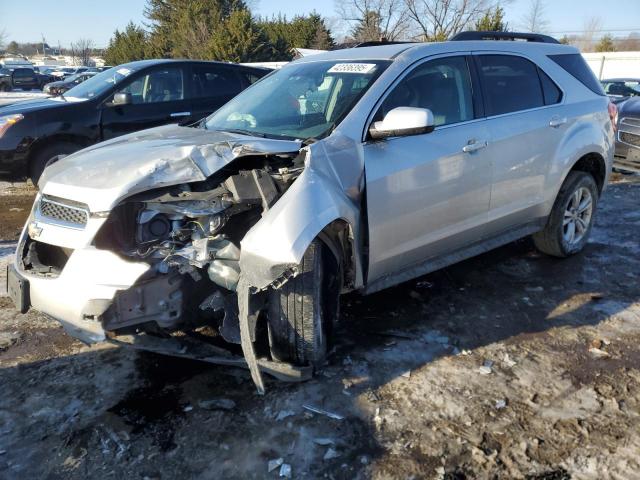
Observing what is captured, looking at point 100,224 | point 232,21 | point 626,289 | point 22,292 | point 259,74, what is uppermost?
point 232,21

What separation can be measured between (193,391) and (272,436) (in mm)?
642

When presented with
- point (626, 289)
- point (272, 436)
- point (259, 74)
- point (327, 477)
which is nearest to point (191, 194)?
point (272, 436)

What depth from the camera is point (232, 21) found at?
31.0 m

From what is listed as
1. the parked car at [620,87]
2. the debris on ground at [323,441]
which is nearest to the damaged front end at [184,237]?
the debris on ground at [323,441]

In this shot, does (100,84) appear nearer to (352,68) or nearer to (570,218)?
(352,68)

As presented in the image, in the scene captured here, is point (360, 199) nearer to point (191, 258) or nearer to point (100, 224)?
point (191, 258)

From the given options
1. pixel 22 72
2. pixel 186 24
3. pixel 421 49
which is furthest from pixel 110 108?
pixel 22 72

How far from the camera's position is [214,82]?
26.9 ft

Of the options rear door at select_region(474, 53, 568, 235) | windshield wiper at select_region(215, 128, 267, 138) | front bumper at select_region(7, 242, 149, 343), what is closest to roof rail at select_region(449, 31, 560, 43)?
rear door at select_region(474, 53, 568, 235)

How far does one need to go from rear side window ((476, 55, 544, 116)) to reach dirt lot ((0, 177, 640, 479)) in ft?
5.00

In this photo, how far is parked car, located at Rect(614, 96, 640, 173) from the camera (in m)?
8.53

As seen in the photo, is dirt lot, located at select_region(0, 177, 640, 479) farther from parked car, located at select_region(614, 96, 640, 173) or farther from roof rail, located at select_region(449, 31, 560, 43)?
parked car, located at select_region(614, 96, 640, 173)

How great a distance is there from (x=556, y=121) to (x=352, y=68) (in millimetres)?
1883

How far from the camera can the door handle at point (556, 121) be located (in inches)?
179
